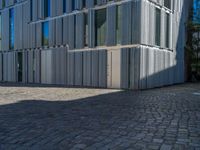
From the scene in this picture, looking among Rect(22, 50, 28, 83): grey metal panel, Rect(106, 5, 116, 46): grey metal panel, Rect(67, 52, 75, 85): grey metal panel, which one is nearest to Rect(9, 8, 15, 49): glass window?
Rect(22, 50, 28, 83): grey metal panel

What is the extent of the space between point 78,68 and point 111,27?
12.7 ft

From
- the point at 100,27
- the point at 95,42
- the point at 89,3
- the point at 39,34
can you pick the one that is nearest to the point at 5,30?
the point at 39,34

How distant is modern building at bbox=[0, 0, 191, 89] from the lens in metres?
16.4

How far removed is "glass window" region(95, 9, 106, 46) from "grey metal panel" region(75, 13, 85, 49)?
1.21 m

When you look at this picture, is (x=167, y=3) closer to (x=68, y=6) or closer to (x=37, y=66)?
(x=68, y=6)

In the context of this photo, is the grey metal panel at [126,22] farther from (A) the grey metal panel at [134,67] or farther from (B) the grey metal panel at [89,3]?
(B) the grey metal panel at [89,3]

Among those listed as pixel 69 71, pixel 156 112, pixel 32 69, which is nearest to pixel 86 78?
pixel 69 71

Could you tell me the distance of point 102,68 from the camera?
58.3ft

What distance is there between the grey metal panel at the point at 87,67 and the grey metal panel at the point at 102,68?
0.97m

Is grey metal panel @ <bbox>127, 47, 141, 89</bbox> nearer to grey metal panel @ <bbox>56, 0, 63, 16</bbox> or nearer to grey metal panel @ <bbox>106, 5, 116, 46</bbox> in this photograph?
grey metal panel @ <bbox>106, 5, 116, 46</bbox>

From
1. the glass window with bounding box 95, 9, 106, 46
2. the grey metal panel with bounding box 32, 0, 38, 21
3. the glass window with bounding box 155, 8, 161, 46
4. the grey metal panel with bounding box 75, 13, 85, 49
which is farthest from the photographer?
the grey metal panel with bounding box 32, 0, 38, 21

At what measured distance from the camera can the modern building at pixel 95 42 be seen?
53.7 feet

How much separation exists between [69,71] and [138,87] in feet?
19.9

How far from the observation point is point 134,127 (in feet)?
20.5
